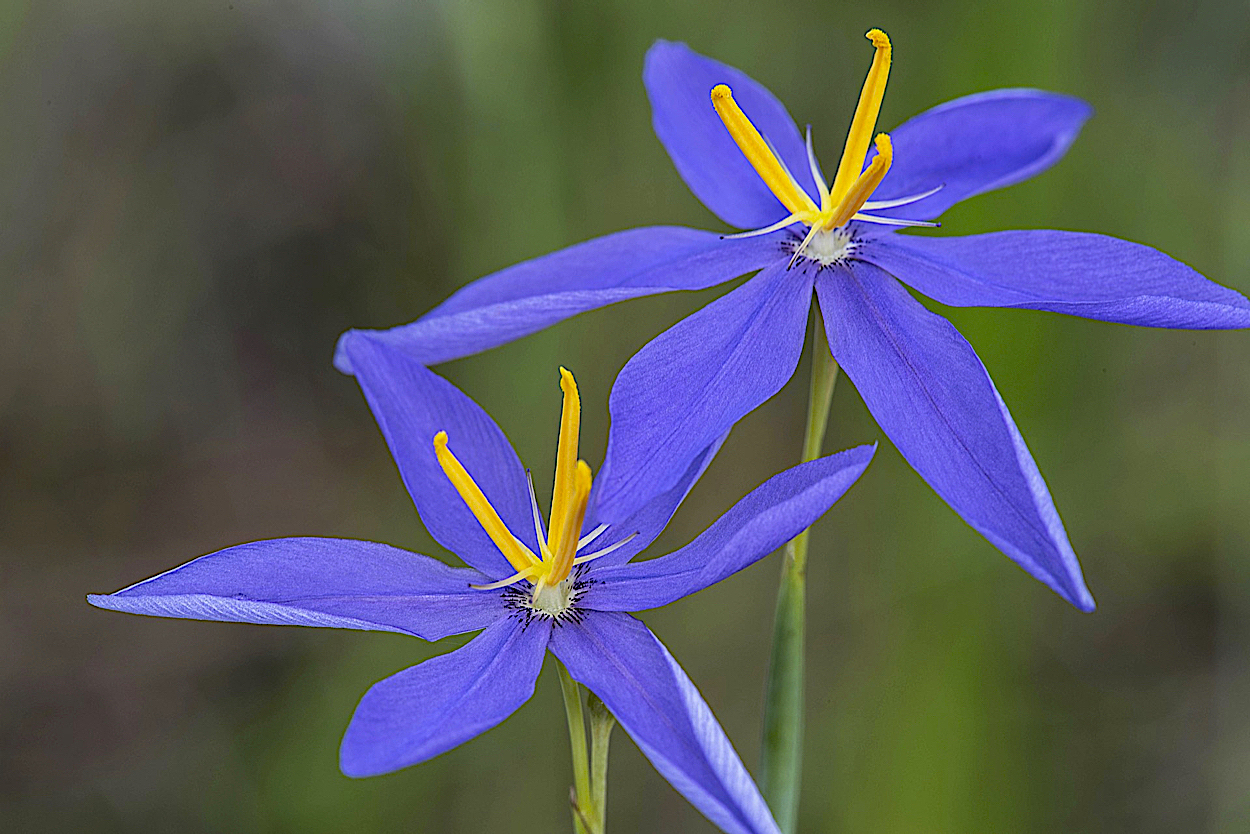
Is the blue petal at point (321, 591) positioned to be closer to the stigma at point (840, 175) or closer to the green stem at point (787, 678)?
the green stem at point (787, 678)

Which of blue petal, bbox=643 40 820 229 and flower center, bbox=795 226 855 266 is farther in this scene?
blue petal, bbox=643 40 820 229

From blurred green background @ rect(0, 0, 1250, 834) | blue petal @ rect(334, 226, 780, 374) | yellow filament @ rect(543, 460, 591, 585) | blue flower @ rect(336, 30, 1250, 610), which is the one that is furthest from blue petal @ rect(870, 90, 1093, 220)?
blurred green background @ rect(0, 0, 1250, 834)

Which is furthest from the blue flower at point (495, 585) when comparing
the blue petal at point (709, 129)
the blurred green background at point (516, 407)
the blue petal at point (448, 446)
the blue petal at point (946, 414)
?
the blurred green background at point (516, 407)

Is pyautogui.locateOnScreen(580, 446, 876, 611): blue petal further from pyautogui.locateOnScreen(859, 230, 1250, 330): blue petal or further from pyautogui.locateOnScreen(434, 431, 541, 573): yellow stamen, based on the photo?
pyautogui.locateOnScreen(859, 230, 1250, 330): blue petal

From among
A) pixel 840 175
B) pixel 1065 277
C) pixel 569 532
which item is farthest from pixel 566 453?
pixel 1065 277

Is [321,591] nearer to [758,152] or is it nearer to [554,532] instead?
[554,532]
